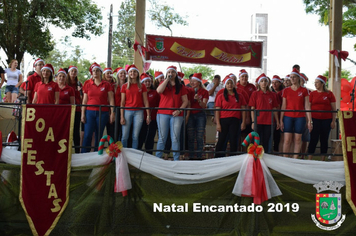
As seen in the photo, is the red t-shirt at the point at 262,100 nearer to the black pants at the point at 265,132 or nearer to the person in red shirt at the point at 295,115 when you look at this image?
the person in red shirt at the point at 295,115

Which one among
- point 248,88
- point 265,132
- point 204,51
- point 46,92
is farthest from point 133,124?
point 204,51

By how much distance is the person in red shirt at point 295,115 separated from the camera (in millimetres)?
7734

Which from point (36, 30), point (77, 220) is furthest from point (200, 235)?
point (36, 30)

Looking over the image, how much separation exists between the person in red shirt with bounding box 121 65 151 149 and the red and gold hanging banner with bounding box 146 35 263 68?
10.3 feet

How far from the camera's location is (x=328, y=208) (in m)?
6.69

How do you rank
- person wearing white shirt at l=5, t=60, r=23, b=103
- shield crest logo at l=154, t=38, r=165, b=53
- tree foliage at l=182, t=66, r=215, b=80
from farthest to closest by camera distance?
1. tree foliage at l=182, t=66, r=215, b=80
2. person wearing white shirt at l=5, t=60, r=23, b=103
3. shield crest logo at l=154, t=38, r=165, b=53

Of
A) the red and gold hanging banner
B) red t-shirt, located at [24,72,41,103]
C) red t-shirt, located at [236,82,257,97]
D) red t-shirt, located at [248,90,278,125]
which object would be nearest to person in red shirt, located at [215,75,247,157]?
red t-shirt, located at [248,90,278,125]

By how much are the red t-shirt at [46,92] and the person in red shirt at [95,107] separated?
1.82ft

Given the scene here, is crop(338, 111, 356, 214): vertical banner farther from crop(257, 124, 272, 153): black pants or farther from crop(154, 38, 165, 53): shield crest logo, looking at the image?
crop(154, 38, 165, 53): shield crest logo

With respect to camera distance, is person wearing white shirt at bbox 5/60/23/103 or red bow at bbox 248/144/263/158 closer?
red bow at bbox 248/144/263/158

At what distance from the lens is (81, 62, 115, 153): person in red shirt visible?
25.1 feet

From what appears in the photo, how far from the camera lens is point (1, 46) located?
63.5 ft

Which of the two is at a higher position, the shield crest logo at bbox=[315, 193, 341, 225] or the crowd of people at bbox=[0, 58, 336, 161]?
the crowd of people at bbox=[0, 58, 336, 161]

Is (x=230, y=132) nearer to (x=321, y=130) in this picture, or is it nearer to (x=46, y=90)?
(x=321, y=130)
